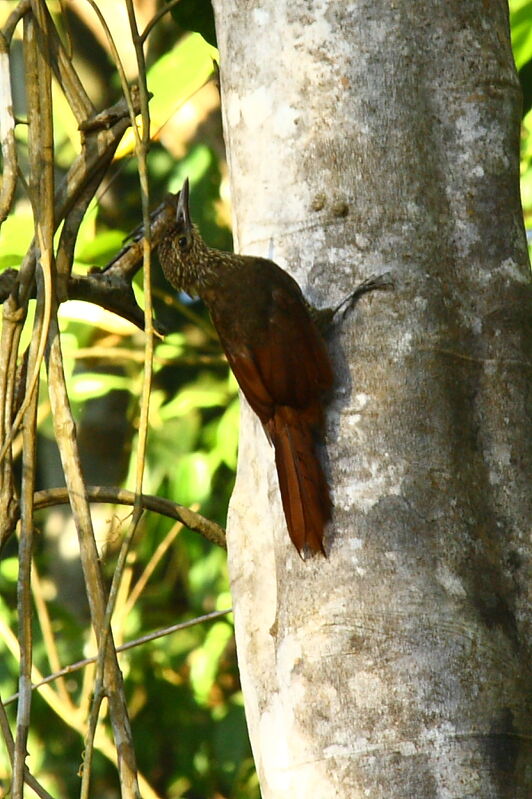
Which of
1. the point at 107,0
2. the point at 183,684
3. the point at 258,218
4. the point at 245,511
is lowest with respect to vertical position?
the point at 183,684

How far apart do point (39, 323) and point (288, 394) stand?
0.44m

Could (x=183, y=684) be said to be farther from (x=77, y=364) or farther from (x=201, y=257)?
(x=201, y=257)

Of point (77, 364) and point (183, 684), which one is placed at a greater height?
point (77, 364)

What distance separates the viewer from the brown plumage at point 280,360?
166 cm

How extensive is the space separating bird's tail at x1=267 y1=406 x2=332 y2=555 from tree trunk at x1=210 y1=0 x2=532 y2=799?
3cm

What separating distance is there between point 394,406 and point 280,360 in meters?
0.53

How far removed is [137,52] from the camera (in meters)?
1.88

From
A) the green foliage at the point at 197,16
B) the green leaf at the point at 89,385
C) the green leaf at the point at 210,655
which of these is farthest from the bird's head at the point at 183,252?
the green leaf at the point at 210,655

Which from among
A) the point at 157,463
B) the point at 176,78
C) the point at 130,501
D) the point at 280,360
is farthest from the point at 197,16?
the point at 157,463

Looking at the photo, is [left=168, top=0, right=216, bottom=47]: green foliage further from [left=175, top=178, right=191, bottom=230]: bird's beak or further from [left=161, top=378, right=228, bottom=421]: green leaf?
[left=161, top=378, right=228, bottom=421]: green leaf

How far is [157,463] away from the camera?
4.36 metres

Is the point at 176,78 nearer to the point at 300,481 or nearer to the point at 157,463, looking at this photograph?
the point at 300,481

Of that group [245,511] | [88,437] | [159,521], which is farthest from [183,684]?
[245,511]

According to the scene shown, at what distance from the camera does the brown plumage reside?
5.44ft
